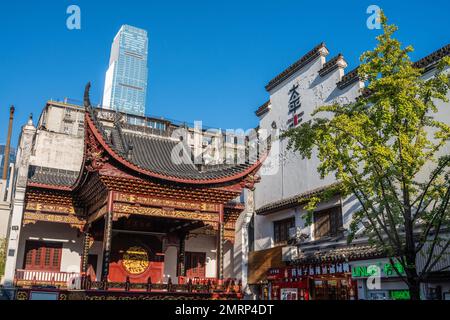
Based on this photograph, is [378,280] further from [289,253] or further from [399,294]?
[289,253]

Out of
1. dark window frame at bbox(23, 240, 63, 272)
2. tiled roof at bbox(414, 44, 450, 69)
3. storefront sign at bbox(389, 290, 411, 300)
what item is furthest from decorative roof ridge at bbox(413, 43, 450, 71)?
dark window frame at bbox(23, 240, 63, 272)

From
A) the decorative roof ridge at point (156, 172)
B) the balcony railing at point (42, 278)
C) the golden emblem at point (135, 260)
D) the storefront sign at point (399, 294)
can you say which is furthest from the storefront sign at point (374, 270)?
the balcony railing at point (42, 278)

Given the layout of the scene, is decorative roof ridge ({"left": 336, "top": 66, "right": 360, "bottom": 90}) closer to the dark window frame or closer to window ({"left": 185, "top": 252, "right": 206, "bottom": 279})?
window ({"left": 185, "top": 252, "right": 206, "bottom": 279})

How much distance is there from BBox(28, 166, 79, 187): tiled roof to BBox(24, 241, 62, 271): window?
9.01 feet

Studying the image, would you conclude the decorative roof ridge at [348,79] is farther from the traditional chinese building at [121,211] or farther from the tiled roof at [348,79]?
the traditional chinese building at [121,211]

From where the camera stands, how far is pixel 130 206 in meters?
15.1

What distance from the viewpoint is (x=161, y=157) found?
18.6 meters

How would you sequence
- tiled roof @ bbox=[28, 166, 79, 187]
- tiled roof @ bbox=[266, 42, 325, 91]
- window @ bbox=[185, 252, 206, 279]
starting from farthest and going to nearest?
window @ bbox=[185, 252, 206, 279] → tiled roof @ bbox=[266, 42, 325, 91] → tiled roof @ bbox=[28, 166, 79, 187]

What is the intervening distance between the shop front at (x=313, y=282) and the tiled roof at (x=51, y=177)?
9.73 m

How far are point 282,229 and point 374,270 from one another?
6606 millimetres

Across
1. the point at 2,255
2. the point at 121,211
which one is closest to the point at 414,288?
the point at 121,211

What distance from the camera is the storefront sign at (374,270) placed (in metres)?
12.9

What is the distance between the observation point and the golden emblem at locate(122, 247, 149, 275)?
757 inches

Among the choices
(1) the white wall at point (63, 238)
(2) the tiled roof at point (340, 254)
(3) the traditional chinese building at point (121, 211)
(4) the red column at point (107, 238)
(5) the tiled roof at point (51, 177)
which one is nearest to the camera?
(2) the tiled roof at point (340, 254)
